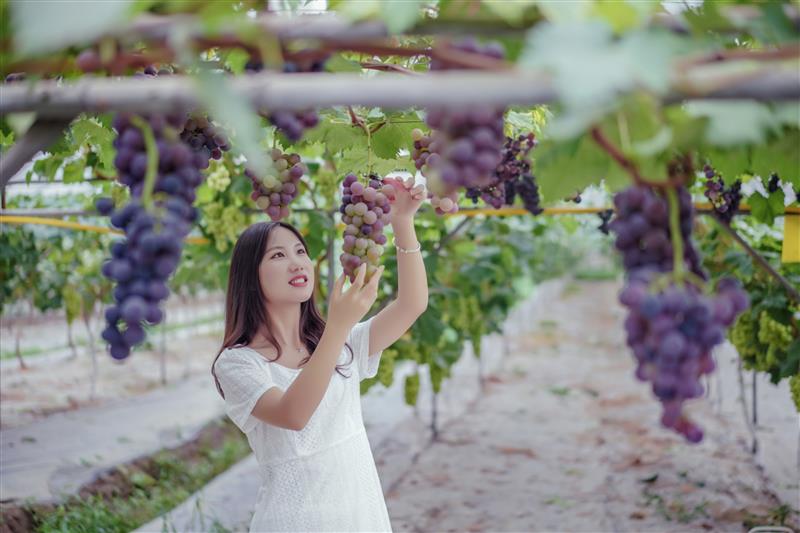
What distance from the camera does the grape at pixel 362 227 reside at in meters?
1.87

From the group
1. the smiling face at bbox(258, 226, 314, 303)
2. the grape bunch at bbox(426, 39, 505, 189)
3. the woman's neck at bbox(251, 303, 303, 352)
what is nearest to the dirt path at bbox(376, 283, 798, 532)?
the woman's neck at bbox(251, 303, 303, 352)

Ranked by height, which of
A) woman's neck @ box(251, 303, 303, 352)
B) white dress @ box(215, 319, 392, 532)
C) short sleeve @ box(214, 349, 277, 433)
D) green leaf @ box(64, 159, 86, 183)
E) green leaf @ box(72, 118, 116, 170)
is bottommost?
white dress @ box(215, 319, 392, 532)

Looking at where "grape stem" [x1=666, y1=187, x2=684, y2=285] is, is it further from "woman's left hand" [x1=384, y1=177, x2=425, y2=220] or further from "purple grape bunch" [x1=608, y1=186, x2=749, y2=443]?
"woman's left hand" [x1=384, y1=177, x2=425, y2=220]

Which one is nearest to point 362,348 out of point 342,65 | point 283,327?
point 283,327

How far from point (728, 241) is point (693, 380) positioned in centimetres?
412

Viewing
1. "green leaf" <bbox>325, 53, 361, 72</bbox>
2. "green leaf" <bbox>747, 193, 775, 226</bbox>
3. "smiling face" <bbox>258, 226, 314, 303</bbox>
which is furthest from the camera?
"green leaf" <bbox>747, 193, 775, 226</bbox>

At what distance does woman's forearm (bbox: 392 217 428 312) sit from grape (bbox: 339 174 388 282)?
0.29m

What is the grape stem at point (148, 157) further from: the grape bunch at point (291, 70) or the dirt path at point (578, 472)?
the dirt path at point (578, 472)

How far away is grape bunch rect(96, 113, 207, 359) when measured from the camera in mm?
1020

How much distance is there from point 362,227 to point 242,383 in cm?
61

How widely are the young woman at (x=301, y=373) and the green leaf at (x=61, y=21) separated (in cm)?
114

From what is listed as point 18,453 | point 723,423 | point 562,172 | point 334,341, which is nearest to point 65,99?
point 562,172

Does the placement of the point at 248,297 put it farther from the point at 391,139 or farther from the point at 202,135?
the point at 202,135

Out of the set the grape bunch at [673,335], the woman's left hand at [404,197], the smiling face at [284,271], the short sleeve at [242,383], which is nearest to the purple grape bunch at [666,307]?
the grape bunch at [673,335]
